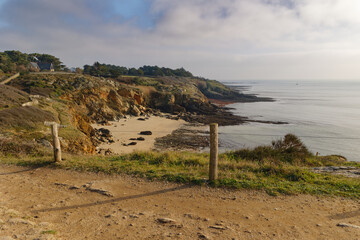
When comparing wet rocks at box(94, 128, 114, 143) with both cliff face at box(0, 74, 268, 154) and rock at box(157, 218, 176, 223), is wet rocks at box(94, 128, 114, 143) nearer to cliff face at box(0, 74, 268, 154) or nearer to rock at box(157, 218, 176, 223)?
cliff face at box(0, 74, 268, 154)

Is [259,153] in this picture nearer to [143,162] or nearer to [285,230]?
[143,162]

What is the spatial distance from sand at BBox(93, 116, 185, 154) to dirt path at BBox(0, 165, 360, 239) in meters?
14.6

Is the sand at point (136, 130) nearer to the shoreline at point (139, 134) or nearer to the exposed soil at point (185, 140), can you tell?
the shoreline at point (139, 134)

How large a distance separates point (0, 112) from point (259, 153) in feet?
61.6

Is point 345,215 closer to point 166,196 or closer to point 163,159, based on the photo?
point 166,196

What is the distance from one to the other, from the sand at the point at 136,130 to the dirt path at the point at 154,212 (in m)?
14.6

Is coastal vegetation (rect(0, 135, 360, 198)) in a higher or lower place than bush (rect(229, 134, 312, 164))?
higher

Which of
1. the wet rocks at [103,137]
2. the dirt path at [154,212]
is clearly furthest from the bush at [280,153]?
the wet rocks at [103,137]

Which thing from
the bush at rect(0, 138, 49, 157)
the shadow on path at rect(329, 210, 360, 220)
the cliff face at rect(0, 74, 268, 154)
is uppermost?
the cliff face at rect(0, 74, 268, 154)

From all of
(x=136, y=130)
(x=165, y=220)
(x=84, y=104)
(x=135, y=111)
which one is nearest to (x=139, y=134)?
(x=136, y=130)

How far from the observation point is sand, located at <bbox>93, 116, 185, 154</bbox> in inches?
955

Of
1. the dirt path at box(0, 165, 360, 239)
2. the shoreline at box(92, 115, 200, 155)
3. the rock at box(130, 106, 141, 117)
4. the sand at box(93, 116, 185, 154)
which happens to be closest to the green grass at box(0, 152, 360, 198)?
the dirt path at box(0, 165, 360, 239)

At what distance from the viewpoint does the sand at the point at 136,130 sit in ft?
79.6

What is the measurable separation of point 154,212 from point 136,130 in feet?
91.3
